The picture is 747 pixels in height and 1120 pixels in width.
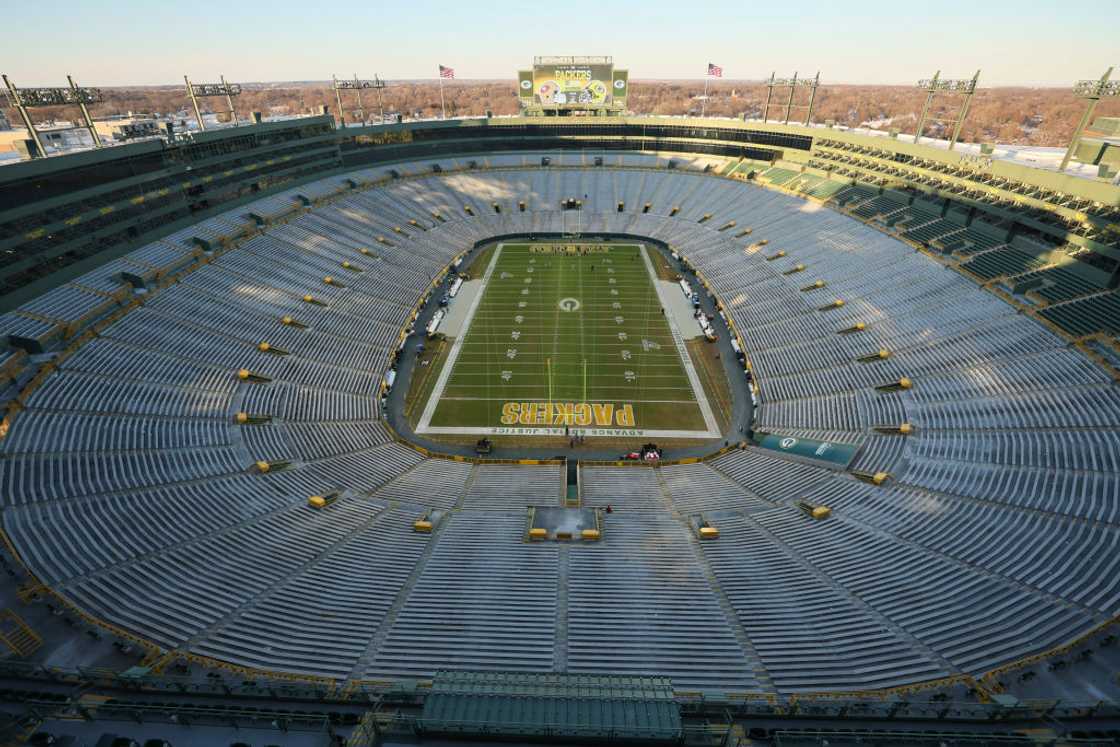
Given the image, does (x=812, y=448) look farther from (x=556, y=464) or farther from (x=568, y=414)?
(x=568, y=414)

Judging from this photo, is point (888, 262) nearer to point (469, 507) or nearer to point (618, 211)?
point (618, 211)

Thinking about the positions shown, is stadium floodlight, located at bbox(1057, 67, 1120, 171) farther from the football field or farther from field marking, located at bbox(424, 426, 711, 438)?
field marking, located at bbox(424, 426, 711, 438)

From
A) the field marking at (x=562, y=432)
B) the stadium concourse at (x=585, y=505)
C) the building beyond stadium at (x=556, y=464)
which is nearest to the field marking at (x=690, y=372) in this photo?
the field marking at (x=562, y=432)

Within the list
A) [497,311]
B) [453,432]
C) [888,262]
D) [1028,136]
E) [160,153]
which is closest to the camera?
[453,432]

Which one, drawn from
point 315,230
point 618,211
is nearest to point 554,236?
point 618,211

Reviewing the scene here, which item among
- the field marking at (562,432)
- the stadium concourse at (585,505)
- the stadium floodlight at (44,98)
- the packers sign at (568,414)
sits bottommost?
the field marking at (562,432)

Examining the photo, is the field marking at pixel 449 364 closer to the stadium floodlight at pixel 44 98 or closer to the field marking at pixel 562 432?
the field marking at pixel 562 432
